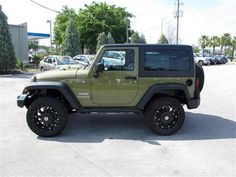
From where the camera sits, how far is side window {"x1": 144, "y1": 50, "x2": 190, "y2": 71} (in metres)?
6.39

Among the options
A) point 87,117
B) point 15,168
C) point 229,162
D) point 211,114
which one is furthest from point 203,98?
point 15,168

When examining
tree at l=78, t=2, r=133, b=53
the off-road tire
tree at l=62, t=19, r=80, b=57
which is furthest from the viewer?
tree at l=78, t=2, r=133, b=53

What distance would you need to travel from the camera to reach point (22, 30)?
97.5 feet

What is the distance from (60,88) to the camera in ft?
20.4

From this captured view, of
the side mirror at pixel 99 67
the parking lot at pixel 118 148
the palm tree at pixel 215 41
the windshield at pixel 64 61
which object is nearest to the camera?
the parking lot at pixel 118 148

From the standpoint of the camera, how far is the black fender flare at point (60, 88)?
621cm

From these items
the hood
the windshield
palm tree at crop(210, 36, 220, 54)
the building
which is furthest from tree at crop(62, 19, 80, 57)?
palm tree at crop(210, 36, 220, 54)

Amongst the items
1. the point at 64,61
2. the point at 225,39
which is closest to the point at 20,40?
the point at 64,61

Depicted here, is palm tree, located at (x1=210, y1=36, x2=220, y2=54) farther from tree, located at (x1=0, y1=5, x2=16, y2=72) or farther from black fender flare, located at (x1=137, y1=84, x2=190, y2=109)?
black fender flare, located at (x1=137, y1=84, x2=190, y2=109)

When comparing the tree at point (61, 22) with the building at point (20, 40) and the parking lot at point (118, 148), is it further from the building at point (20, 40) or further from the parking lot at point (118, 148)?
the parking lot at point (118, 148)

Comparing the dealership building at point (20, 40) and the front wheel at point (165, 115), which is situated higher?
the dealership building at point (20, 40)

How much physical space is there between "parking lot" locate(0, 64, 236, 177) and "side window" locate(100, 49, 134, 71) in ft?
4.51

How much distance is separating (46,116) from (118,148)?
170 cm

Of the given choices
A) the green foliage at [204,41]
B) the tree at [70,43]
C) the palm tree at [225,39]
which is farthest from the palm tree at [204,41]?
the tree at [70,43]
